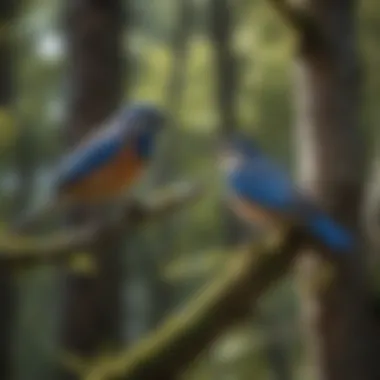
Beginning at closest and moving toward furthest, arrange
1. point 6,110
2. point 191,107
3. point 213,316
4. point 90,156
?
point 213,316
point 90,156
point 191,107
point 6,110

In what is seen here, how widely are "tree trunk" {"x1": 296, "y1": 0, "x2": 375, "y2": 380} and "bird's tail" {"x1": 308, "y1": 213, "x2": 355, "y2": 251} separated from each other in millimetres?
18

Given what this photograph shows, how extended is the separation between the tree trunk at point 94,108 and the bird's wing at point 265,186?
27 centimetres

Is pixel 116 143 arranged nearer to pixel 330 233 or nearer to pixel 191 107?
pixel 191 107

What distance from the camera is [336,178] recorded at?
43.0 inches

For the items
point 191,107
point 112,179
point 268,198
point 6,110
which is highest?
point 6,110

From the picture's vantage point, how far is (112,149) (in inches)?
44.5

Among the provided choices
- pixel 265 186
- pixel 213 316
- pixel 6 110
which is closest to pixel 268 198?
pixel 265 186

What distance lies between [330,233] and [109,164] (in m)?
0.28

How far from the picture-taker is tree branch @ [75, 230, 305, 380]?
3.32 ft

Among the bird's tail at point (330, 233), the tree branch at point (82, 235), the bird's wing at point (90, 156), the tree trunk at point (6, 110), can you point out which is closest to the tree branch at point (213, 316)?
the bird's tail at point (330, 233)

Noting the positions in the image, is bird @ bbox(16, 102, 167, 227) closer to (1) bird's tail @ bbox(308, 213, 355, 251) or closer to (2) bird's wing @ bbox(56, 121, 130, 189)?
(2) bird's wing @ bbox(56, 121, 130, 189)

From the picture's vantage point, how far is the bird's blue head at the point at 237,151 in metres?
1.08

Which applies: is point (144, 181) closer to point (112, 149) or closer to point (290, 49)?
point (112, 149)

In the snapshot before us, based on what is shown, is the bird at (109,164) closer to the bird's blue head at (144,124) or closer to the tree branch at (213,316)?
the bird's blue head at (144,124)
